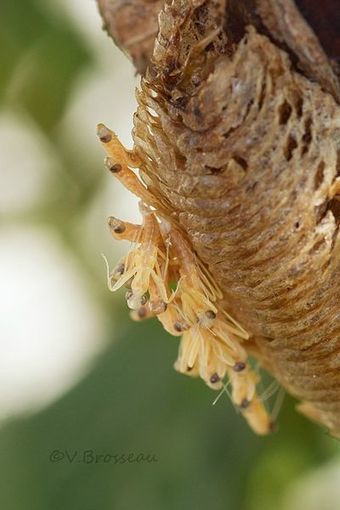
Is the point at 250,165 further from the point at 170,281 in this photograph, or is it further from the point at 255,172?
the point at 170,281

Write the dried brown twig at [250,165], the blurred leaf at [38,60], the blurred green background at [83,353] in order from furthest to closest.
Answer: the blurred leaf at [38,60] < the blurred green background at [83,353] < the dried brown twig at [250,165]

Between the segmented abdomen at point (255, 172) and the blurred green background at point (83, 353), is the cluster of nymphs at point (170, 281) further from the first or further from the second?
the blurred green background at point (83, 353)

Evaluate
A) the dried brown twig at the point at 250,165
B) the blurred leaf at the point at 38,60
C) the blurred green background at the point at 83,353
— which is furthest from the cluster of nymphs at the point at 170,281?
the blurred leaf at the point at 38,60

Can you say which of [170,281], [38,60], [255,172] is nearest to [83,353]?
[38,60]

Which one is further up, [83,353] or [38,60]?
[38,60]

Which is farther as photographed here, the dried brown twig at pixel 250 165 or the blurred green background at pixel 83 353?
the blurred green background at pixel 83 353

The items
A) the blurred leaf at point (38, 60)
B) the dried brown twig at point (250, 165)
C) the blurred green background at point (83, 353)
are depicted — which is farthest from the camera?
the blurred leaf at point (38, 60)
